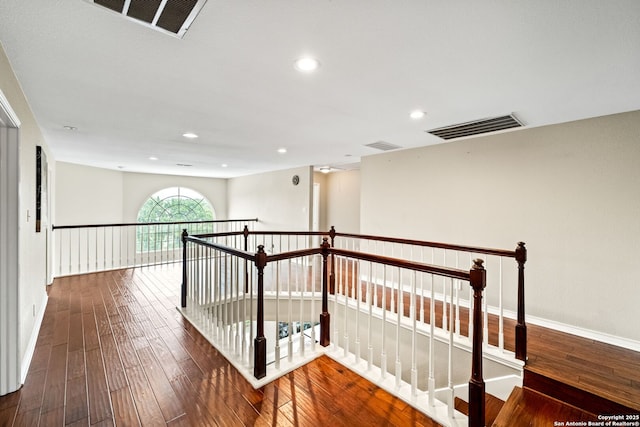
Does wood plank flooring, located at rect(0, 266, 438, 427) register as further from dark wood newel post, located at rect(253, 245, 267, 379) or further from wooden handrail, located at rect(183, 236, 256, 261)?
wooden handrail, located at rect(183, 236, 256, 261)

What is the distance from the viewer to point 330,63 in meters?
1.70

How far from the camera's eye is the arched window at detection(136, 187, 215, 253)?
26.4 feet

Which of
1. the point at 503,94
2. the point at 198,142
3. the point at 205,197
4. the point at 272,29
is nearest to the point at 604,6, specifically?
the point at 503,94

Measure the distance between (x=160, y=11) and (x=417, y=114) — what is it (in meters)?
2.24

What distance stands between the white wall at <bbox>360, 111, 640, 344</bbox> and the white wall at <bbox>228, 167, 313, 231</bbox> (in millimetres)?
2928

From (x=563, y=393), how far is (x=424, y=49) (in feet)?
8.93

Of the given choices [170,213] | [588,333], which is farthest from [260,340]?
[170,213]

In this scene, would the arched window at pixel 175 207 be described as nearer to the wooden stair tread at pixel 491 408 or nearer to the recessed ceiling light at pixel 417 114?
the recessed ceiling light at pixel 417 114

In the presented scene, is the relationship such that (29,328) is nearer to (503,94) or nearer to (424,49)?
(424,49)

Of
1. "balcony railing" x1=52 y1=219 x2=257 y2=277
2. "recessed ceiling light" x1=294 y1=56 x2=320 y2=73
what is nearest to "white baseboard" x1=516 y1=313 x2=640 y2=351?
"recessed ceiling light" x1=294 y1=56 x2=320 y2=73

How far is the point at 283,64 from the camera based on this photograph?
172 cm

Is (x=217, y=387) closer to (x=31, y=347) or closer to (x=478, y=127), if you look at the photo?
(x=31, y=347)

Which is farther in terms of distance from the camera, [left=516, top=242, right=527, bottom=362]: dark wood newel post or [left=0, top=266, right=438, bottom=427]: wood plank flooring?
[left=516, top=242, right=527, bottom=362]: dark wood newel post

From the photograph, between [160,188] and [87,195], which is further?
[160,188]
